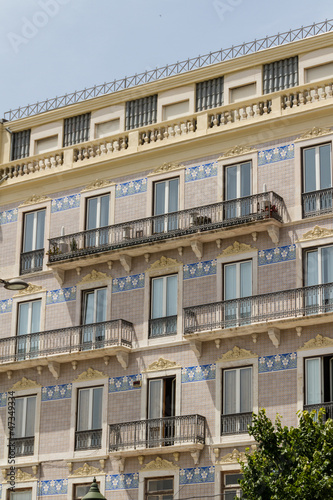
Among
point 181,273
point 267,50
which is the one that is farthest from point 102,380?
point 267,50

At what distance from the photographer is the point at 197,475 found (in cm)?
3528

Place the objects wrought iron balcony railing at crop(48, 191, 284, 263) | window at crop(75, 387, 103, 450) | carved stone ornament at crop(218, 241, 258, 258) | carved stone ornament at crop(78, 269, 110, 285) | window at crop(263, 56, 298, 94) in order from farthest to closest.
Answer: carved stone ornament at crop(78, 269, 110, 285)
window at crop(263, 56, 298, 94)
window at crop(75, 387, 103, 450)
carved stone ornament at crop(218, 241, 258, 258)
wrought iron balcony railing at crop(48, 191, 284, 263)

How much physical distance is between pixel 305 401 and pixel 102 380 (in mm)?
7405

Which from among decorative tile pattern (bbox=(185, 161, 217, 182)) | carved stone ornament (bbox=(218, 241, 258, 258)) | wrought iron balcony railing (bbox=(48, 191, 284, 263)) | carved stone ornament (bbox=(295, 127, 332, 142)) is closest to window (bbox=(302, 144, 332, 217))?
carved stone ornament (bbox=(295, 127, 332, 142))

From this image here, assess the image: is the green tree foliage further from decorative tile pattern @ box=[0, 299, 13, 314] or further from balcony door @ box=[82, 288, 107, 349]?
decorative tile pattern @ box=[0, 299, 13, 314]

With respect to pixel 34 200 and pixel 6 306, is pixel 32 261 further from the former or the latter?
pixel 34 200

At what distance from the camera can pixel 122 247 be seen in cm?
3862

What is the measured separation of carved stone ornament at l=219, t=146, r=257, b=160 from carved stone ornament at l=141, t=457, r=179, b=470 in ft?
33.1

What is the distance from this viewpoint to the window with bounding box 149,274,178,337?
1485 inches

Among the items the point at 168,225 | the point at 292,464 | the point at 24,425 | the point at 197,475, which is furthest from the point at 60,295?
the point at 292,464

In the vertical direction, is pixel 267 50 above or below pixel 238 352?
above

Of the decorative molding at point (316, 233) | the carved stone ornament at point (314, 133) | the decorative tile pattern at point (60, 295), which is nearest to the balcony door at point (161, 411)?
the decorative tile pattern at point (60, 295)

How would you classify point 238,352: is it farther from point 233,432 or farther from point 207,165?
point 207,165

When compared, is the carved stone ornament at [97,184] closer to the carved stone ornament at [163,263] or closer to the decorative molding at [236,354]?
the carved stone ornament at [163,263]
